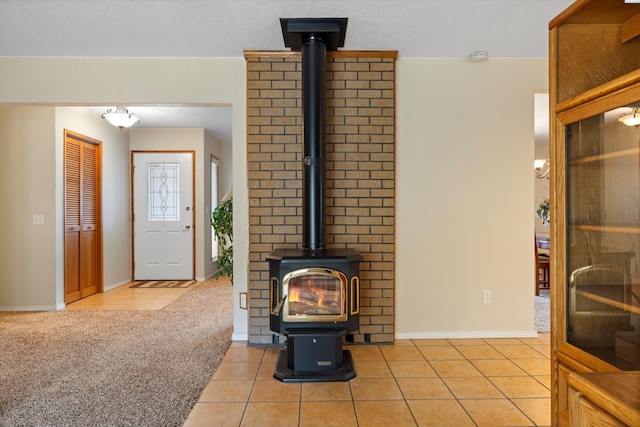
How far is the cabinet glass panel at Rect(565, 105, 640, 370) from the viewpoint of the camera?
5.10 feet

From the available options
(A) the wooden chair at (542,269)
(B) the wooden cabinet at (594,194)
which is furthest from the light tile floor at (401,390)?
(A) the wooden chair at (542,269)

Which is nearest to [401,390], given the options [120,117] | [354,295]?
[354,295]

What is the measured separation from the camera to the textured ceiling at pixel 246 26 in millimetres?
2514

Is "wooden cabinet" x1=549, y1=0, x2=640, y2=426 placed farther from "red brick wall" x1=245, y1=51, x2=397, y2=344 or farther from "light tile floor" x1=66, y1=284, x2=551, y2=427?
"red brick wall" x1=245, y1=51, x2=397, y2=344

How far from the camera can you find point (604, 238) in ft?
5.50

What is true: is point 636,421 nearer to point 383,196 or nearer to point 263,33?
point 383,196

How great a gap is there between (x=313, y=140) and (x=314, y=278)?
92 centimetres

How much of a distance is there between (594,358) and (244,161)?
2.56 meters

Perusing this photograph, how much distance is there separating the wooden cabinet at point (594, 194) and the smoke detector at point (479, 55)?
146 cm

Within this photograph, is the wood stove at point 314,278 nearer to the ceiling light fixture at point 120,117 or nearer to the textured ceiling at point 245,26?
the textured ceiling at point 245,26

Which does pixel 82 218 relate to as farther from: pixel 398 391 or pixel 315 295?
pixel 398 391

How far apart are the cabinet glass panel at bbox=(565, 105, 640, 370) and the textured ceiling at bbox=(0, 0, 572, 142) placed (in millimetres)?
1312

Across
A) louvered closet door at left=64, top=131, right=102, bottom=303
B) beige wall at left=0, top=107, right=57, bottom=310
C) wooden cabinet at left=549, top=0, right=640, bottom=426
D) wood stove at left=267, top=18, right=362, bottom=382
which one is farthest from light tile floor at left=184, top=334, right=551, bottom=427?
louvered closet door at left=64, top=131, right=102, bottom=303

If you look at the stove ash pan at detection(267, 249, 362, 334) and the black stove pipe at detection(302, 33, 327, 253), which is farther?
the black stove pipe at detection(302, 33, 327, 253)
